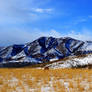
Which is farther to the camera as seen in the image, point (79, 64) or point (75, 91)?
point (79, 64)

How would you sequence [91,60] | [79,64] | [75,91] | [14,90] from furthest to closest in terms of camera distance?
[91,60], [79,64], [14,90], [75,91]

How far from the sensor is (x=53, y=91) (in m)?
9.62

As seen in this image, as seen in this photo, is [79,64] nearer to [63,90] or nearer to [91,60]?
[91,60]

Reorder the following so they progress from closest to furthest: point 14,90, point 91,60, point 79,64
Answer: point 14,90 → point 79,64 → point 91,60

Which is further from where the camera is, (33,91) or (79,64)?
(79,64)

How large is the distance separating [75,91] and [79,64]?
75795 mm

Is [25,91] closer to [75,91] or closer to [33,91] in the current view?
[33,91]

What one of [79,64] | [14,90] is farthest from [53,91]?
[79,64]

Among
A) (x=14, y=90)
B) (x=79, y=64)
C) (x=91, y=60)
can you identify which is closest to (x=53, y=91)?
(x=14, y=90)

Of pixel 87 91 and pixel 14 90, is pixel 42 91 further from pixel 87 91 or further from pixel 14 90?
pixel 87 91

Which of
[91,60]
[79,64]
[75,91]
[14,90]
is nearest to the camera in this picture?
[75,91]

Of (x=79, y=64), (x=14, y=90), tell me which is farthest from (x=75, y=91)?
(x=79, y=64)

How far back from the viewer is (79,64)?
275ft

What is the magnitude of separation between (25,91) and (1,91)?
1182mm
